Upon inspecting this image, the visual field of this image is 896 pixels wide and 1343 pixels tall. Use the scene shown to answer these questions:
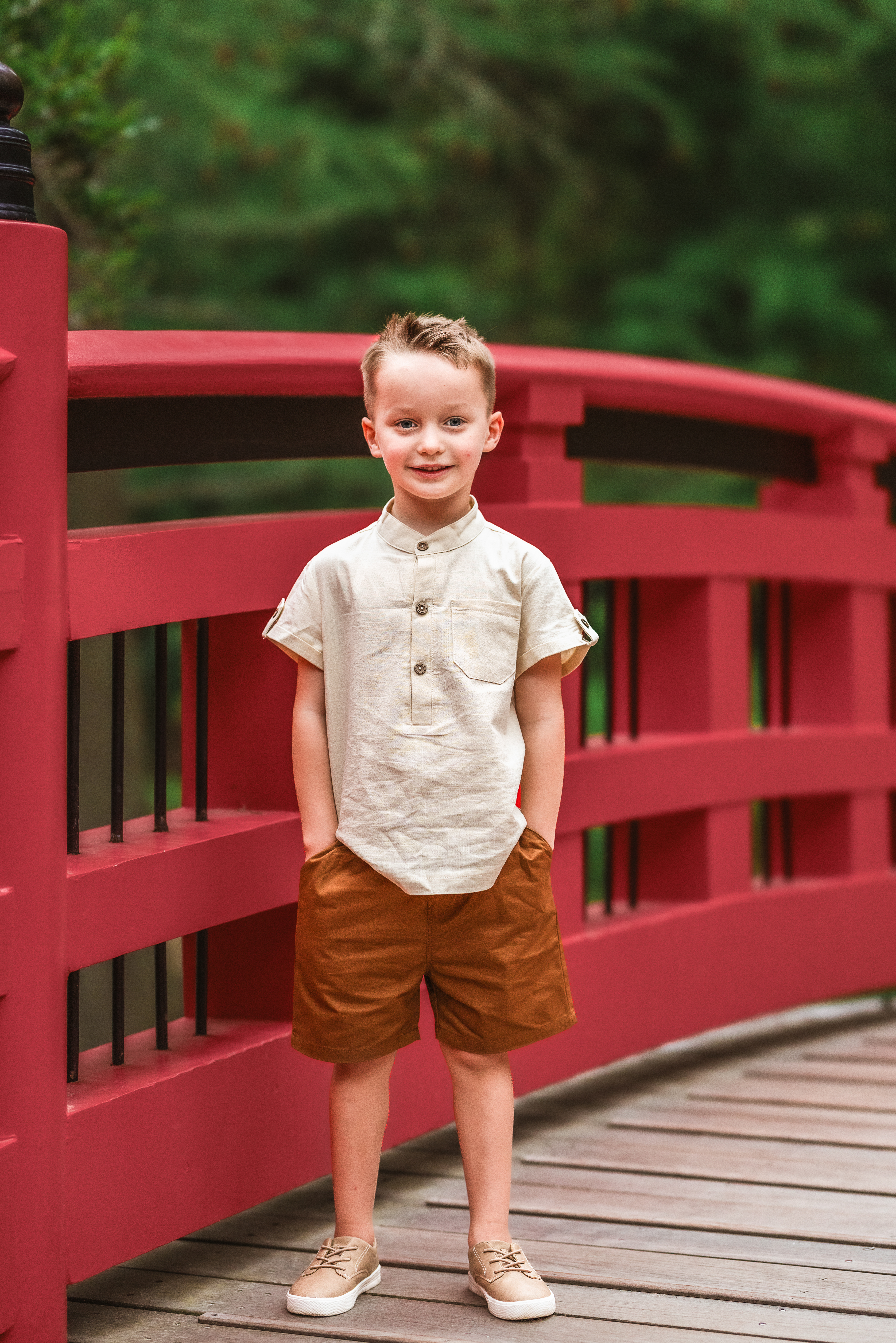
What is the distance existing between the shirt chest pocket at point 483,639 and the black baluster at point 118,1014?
578 millimetres

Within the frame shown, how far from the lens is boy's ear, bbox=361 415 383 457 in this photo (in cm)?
196

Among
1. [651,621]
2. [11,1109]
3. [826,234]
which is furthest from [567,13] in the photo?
[11,1109]

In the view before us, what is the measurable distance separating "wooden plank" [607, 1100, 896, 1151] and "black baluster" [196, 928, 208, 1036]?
2.90 ft

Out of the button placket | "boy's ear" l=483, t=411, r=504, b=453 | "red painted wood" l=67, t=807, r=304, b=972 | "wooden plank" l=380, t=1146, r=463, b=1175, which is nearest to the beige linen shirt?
the button placket

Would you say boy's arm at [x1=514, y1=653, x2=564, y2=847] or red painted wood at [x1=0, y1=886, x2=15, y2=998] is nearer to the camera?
red painted wood at [x1=0, y1=886, x2=15, y2=998]

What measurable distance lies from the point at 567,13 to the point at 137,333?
6919 mm

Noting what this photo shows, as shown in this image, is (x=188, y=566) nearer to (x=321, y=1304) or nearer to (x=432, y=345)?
(x=432, y=345)

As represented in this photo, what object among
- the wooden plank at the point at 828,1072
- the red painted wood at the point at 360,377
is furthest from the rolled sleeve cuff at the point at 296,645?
the wooden plank at the point at 828,1072

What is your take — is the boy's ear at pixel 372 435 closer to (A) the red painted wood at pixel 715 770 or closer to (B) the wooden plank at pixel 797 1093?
(A) the red painted wood at pixel 715 770

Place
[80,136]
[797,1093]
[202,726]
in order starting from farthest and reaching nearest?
1. [80,136]
2. [797,1093]
3. [202,726]

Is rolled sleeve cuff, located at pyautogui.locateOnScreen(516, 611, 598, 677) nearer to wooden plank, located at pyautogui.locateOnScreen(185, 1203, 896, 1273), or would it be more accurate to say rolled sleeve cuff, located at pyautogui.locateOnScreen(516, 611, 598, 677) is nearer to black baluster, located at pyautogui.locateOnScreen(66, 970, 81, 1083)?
black baluster, located at pyautogui.locateOnScreen(66, 970, 81, 1083)

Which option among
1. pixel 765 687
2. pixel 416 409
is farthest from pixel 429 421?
pixel 765 687

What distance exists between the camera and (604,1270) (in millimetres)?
2070

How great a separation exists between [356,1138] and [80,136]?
261cm
